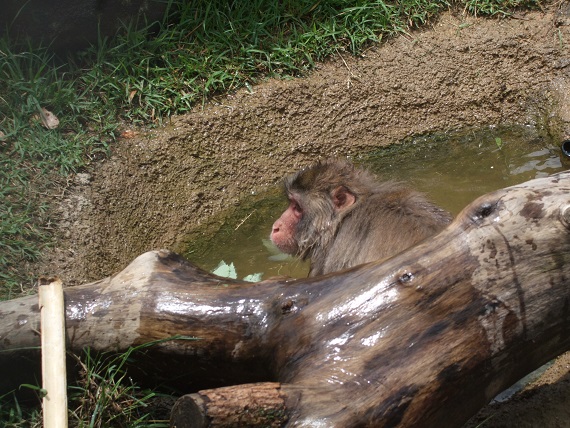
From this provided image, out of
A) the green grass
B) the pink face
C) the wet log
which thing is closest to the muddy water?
the pink face

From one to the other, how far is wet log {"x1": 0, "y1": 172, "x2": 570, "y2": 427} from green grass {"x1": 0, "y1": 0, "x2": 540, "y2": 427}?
5.03 feet

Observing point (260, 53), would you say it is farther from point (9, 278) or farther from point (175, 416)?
point (175, 416)

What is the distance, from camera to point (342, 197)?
5562 millimetres

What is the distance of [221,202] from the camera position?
271 inches

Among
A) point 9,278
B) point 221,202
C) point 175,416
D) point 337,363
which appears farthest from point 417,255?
point 221,202

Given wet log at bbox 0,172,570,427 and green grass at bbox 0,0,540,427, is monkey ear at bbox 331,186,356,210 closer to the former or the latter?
wet log at bbox 0,172,570,427

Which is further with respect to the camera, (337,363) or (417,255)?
(417,255)

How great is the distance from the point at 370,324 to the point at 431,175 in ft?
13.3

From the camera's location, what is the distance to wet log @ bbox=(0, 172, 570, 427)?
3209 millimetres

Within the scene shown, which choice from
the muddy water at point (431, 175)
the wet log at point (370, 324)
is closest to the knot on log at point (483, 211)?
the wet log at point (370, 324)

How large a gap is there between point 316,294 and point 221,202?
3345 millimetres

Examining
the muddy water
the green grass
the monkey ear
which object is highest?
the green grass

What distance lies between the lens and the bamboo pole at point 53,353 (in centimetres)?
348

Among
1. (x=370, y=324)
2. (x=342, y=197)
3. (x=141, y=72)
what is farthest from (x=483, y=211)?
(x=141, y=72)
